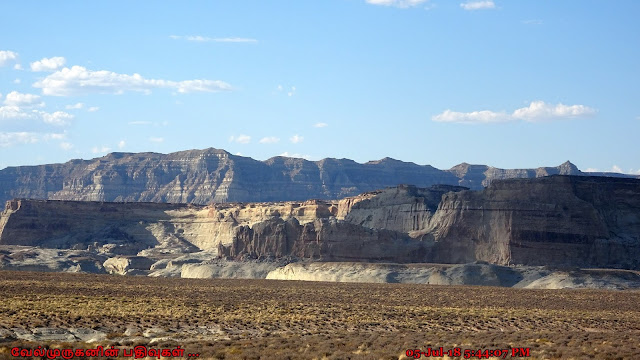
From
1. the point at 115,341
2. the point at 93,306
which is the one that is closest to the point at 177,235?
the point at 93,306

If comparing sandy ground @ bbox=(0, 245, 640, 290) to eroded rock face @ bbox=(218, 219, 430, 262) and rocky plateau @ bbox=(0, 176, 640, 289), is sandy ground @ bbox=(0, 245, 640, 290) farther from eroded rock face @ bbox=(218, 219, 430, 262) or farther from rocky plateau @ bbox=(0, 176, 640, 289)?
eroded rock face @ bbox=(218, 219, 430, 262)

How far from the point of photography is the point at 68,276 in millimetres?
80562

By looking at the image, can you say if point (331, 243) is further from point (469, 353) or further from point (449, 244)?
point (469, 353)

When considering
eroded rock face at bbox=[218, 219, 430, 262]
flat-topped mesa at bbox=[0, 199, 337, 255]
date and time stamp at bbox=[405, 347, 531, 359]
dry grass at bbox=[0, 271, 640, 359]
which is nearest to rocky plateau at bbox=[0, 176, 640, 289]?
eroded rock face at bbox=[218, 219, 430, 262]

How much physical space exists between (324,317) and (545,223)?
1947 inches

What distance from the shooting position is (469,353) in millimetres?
35938

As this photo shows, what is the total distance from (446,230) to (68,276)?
132 feet

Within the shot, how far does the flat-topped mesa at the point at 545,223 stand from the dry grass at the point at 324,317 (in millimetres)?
17883

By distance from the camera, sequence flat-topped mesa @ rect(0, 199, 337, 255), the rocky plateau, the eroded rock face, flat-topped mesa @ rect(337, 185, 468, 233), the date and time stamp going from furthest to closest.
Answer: flat-topped mesa @ rect(0, 199, 337, 255)
flat-topped mesa @ rect(337, 185, 468, 233)
the eroded rock face
the rocky plateau
the date and time stamp

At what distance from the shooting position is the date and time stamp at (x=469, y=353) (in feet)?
116

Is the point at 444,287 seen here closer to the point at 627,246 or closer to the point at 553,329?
the point at 627,246

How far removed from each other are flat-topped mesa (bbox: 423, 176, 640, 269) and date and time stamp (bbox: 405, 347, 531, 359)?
60877mm

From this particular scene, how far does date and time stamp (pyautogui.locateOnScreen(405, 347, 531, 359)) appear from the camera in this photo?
3528 cm

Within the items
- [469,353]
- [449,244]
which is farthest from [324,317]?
[449,244]
